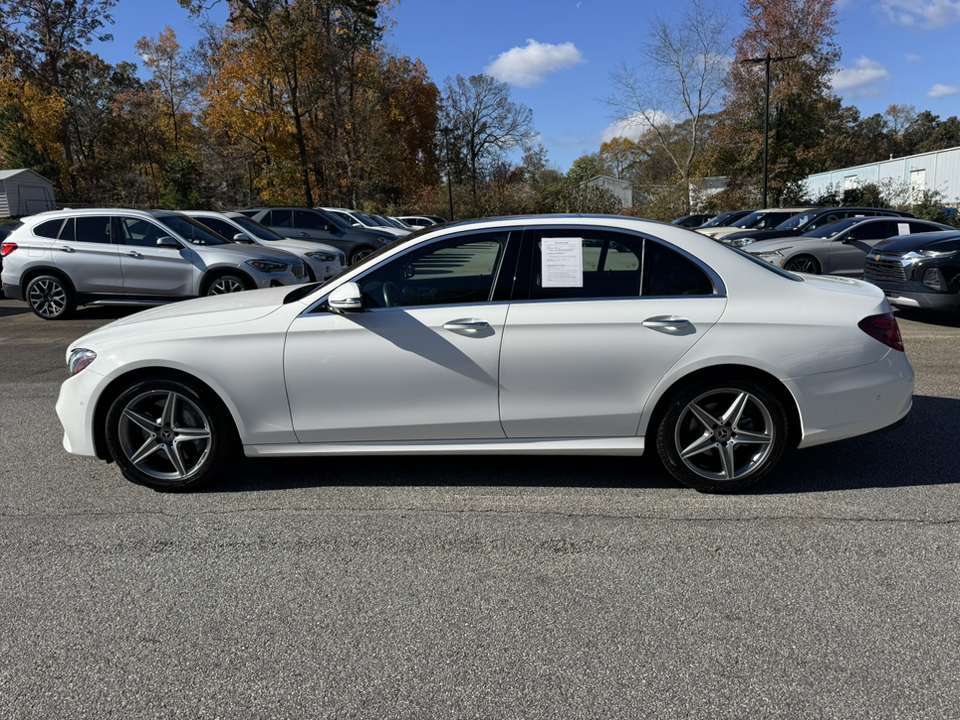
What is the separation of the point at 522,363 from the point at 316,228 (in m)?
18.0

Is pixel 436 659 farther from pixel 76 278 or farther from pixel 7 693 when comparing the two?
pixel 76 278

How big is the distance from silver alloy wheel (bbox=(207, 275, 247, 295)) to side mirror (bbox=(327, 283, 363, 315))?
8171mm

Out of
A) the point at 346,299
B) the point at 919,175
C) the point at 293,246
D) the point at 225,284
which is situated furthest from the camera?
the point at 919,175

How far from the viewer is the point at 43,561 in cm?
381

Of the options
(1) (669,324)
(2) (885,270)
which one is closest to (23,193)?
(2) (885,270)

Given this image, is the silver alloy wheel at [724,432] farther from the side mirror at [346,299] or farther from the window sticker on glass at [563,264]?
the side mirror at [346,299]

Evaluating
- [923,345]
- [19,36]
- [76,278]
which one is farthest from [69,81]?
[923,345]

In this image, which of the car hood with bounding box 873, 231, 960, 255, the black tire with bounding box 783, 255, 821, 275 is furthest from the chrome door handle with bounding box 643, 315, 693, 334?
the black tire with bounding box 783, 255, 821, 275

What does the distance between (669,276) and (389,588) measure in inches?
92.6

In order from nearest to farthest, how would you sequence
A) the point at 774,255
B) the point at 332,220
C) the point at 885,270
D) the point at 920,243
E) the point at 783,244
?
the point at 920,243 → the point at 885,270 → the point at 774,255 → the point at 783,244 → the point at 332,220

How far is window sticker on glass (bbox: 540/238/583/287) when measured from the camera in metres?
4.47

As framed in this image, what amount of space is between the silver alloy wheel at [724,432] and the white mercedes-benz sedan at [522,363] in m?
0.01

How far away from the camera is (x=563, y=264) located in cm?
448

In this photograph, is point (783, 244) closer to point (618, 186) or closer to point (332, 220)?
point (332, 220)
